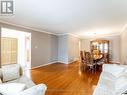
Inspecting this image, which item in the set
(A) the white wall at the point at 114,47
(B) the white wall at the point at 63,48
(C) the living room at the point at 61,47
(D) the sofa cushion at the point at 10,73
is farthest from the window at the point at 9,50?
(A) the white wall at the point at 114,47

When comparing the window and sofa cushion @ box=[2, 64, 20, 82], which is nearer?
sofa cushion @ box=[2, 64, 20, 82]

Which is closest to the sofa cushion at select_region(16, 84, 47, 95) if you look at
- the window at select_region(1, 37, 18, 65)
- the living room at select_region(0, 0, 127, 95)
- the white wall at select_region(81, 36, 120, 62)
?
the living room at select_region(0, 0, 127, 95)

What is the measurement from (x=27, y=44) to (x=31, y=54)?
1.06 meters

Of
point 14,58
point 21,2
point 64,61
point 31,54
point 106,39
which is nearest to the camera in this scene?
point 21,2

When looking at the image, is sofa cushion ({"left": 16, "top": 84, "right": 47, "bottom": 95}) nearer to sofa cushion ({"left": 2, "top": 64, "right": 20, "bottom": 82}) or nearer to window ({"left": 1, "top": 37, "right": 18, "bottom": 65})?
sofa cushion ({"left": 2, "top": 64, "right": 20, "bottom": 82})

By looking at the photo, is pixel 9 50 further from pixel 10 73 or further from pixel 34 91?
pixel 34 91

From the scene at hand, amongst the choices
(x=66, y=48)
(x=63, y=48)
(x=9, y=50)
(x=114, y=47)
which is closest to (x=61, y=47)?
(x=63, y=48)

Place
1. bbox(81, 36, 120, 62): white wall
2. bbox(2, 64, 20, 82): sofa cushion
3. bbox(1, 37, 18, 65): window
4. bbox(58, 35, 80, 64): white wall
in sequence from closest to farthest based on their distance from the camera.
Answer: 1. bbox(2, 64, 20, 82): sofa cushion
2. bbox(1, 37, 18, 65): window
3. bbox(58, 35, 80, 64): white wall
4. bbox(81, 36, 120, 62): white wall

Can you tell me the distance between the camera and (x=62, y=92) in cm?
301

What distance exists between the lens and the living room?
2485mm

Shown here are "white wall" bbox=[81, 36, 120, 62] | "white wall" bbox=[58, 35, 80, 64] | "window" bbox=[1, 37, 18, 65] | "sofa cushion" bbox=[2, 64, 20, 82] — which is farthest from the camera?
"white wall" bbox=[81, 36, 120, 62]

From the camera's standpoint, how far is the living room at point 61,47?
2485mm

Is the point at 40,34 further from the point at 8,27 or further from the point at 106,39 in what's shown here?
the point at 106,39

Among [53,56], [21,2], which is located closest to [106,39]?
[53,56]
